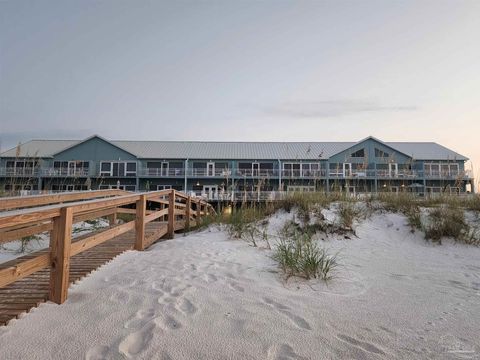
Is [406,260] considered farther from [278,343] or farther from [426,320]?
[278,343]

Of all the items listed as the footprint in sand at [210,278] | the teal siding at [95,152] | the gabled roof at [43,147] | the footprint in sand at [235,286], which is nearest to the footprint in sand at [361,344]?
the footprint in sand at [235,286]

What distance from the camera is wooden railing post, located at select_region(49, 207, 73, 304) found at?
2.33m

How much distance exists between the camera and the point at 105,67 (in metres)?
13.3

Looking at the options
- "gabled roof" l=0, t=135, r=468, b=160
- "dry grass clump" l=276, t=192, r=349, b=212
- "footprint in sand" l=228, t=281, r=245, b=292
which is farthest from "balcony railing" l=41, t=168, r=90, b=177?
"footprint in sand" l=228, t=281, r=245, b=292

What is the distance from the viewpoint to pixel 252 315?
2.11 meters

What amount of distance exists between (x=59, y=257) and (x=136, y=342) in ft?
3.90

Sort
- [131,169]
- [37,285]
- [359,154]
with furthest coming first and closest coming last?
[359,154] < [131,169] < [37,285]

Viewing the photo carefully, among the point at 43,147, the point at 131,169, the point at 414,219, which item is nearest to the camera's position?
the point at 414,219

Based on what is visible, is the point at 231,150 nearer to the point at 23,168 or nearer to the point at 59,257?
the point at 23,168

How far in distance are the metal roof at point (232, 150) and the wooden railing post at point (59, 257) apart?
27.1 meters

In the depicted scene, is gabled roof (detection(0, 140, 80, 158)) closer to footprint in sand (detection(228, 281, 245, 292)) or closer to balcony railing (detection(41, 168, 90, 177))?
balcony railing (detection(41, 168, 90, 177))

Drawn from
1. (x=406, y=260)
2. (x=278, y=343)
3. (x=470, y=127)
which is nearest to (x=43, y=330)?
(x=278, y=343)

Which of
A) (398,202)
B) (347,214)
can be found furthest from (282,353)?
(398,202)

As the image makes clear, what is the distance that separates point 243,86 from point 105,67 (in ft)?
22.9
